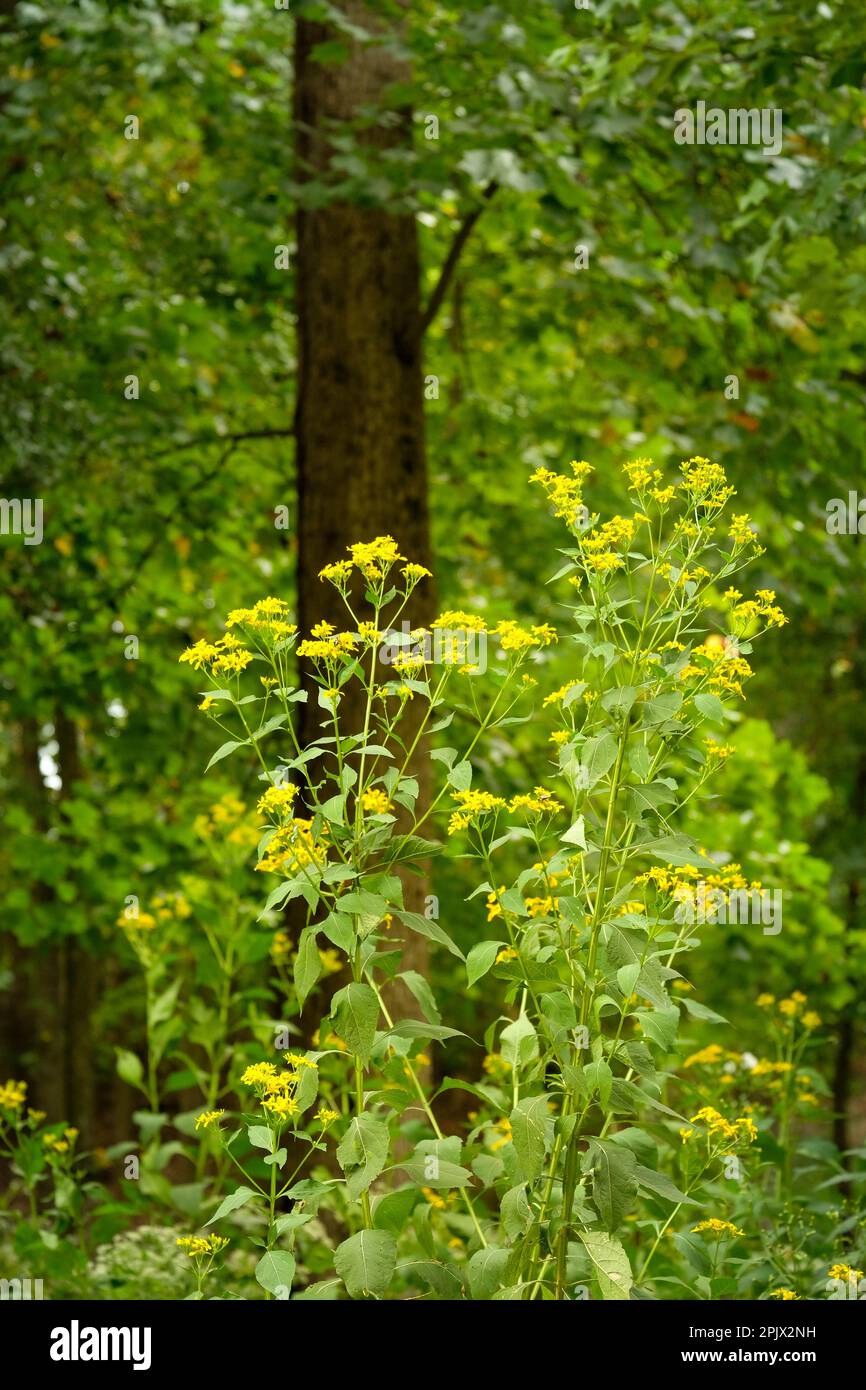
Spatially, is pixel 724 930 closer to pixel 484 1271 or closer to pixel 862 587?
pixel 862 587

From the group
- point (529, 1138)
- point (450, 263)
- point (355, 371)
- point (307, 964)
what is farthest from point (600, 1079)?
point (450, 263)

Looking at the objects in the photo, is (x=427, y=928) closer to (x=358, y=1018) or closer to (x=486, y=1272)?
(x=358, y=1018)

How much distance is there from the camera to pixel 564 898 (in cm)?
240

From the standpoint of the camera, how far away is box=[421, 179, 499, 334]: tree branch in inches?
210

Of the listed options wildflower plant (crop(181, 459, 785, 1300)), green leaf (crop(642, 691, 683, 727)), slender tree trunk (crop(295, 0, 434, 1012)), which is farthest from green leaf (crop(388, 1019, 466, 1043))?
slender tree trunk (crop(295, 0, 434, 1012))

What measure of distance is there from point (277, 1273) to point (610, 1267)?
51 cm

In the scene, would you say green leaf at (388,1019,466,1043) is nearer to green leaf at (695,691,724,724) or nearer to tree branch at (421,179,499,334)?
green leaf at (695,691,724,724)

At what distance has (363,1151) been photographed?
2.28 metres

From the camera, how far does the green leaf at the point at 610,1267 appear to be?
7.39 feet

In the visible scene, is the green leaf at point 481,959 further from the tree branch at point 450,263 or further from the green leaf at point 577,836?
the tree branch at point 450,263

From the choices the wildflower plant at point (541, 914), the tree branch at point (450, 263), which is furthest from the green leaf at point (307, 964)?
the tree branch at point (450, 263)

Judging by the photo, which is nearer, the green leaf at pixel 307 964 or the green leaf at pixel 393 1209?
the green leaf at pixel 307 964

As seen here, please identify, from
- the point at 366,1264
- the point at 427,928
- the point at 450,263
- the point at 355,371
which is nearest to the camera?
the point at 366,1264

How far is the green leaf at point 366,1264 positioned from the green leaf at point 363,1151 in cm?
7
